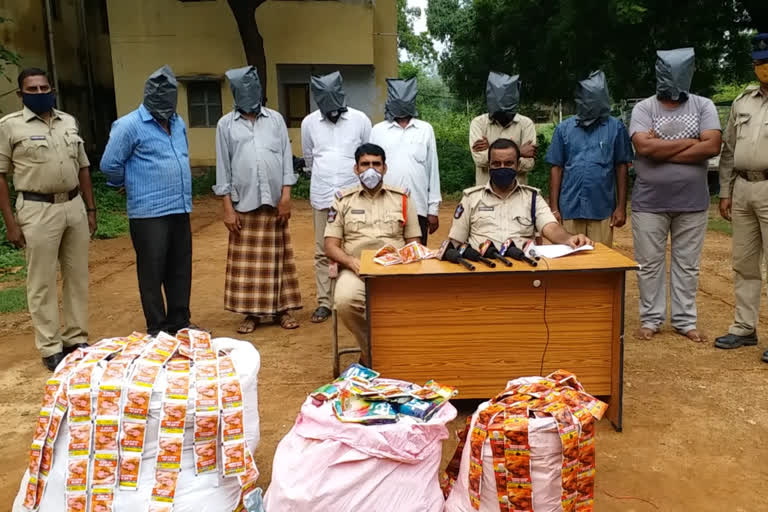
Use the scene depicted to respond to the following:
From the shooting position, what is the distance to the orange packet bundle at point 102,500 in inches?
105

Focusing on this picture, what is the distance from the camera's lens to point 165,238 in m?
5.23

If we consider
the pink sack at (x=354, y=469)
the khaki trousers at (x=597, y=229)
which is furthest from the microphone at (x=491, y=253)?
the khaki trousers at (x=597, y=229)

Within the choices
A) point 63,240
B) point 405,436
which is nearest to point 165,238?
point 63,240

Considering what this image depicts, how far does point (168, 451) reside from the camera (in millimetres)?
2715

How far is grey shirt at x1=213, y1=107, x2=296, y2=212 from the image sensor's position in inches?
220

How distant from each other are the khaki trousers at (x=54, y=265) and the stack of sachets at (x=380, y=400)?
2781 mm

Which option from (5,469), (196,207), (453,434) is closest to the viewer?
(5,469)

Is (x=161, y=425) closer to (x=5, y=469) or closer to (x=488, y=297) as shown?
(x=5, y=469)

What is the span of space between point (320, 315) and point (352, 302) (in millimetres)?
1801

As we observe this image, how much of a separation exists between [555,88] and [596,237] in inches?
470

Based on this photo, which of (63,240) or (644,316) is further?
(644,316)

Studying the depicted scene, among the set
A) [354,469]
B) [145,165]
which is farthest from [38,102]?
[354,469]

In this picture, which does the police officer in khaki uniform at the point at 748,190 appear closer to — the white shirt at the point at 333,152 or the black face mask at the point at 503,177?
the black face mask at the point at 503,177

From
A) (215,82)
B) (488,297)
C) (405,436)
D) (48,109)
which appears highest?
(215,82)
